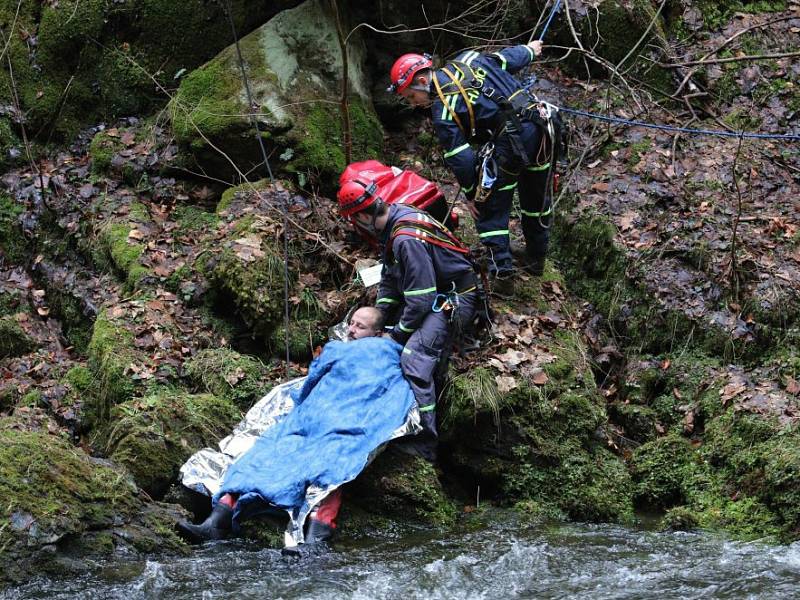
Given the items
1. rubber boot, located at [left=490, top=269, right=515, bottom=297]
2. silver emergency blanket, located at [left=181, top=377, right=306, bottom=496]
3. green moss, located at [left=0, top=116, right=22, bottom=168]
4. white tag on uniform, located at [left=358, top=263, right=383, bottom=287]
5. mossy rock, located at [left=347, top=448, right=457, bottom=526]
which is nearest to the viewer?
silver emergency blanket, located at [left=181, top=377, right=306, bottom=496]

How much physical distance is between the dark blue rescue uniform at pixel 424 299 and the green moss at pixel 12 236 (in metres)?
3.83

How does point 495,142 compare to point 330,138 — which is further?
point 330,138

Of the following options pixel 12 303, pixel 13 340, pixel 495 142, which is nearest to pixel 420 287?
pixel 495 142

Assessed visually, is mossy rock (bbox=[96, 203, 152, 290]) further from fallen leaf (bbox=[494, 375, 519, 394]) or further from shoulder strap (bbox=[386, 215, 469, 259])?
fallen leaf (bbox=[494, 375, 519, 394])

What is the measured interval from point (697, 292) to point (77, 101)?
6.28 m

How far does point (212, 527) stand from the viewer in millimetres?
5336

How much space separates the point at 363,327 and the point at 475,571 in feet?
7.04

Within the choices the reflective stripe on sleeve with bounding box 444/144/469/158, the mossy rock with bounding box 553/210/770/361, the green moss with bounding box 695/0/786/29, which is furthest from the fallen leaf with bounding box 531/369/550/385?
the green moss with bounding box 695/0/786/29

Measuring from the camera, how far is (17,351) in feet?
24.3

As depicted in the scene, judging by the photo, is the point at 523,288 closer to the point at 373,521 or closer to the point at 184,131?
the point at 373,521

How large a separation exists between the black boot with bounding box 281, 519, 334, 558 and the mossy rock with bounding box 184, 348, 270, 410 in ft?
5.16

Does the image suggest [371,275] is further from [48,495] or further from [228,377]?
[48,495]

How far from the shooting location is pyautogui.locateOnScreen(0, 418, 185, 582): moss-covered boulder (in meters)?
4.69

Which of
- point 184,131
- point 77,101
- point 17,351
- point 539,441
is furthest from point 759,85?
point 17,351
